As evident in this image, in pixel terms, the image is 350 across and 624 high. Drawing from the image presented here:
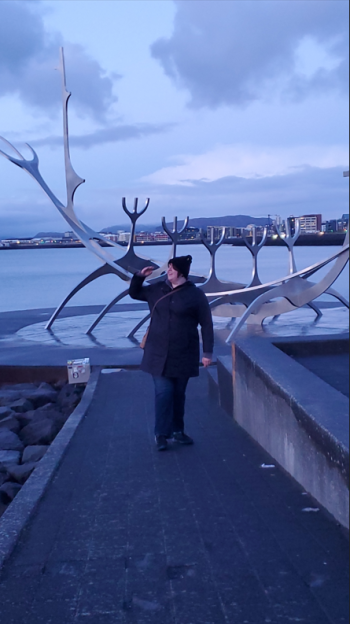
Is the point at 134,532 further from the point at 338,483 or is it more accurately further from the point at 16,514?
the point at 338,483

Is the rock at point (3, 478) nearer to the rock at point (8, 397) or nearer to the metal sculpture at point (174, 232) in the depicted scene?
the rock at point (8, 397)

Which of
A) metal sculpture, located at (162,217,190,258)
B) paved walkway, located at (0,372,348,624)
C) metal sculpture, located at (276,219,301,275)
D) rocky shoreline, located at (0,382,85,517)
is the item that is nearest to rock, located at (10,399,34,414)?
rocky shoreline, located at (0,382,85,517)

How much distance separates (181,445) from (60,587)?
258 centimetres

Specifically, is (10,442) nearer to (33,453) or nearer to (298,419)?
(33,453)

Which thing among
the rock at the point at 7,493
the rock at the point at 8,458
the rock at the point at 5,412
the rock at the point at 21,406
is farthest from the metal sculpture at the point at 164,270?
the rock at the point at 7,493

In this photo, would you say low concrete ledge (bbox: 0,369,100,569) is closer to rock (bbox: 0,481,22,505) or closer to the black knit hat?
rock (bbox: 0,481,22,505)

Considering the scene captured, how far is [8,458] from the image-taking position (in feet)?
21.7

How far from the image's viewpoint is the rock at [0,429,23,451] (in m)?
7.11

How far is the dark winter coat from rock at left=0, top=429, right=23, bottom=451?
2.43 metres

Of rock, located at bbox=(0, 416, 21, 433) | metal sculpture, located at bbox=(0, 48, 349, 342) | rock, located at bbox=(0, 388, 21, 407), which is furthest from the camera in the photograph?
metal sculpture, located at bbox=(0, 48, 349, 342)

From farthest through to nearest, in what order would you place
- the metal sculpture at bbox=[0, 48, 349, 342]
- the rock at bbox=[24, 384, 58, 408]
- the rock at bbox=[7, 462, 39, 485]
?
the metal sculpture at bbox=[0, 48, 349, 342]
the rock at bbox=[24, 384, 58, 408]
the rock at bbox=[7, 462, 39, 485]

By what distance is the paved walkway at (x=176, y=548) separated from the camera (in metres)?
2.93

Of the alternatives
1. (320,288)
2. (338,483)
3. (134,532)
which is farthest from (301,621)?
(320,288)

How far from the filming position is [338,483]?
12.0 feet
